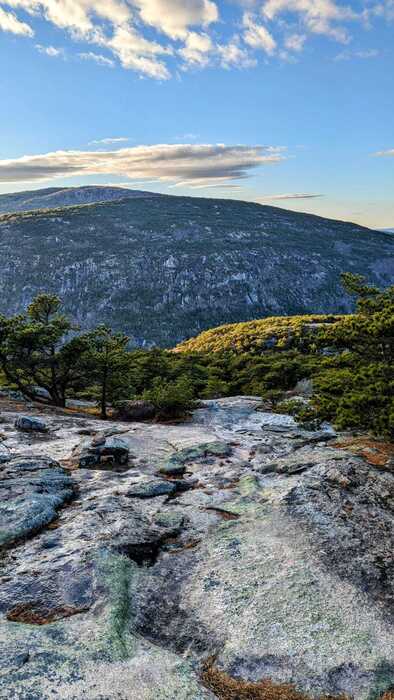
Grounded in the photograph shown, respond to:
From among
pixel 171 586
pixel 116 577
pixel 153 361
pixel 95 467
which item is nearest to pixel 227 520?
pixel 171 586

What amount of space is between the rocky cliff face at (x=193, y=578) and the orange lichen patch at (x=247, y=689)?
0.10 m

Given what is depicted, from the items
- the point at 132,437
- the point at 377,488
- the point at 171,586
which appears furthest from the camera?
the point at 132,437

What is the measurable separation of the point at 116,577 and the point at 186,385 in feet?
74.5

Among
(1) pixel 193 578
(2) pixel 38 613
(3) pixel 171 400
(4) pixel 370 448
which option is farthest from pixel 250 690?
(3) pixel 171 400

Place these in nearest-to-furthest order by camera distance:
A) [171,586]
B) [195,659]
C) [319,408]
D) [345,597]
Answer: [195,659] → [345,597] → [171,586] → [319,408]

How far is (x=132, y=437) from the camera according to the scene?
20.5 m

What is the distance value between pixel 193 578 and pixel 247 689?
108 inches

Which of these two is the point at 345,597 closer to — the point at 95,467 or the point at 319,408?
the point at 319,408

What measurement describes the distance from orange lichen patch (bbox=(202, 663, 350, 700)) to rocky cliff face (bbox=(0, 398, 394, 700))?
10 cm

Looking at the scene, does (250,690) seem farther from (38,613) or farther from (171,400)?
(171,400)

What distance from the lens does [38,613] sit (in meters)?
7.93

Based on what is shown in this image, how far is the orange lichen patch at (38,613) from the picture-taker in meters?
7.71

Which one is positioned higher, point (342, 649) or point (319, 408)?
point (319, 408)

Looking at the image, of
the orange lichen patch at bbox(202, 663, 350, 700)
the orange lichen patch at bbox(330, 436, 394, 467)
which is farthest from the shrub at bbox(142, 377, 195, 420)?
the orange lichen patch at bbox(202, 663, 350, 700)
